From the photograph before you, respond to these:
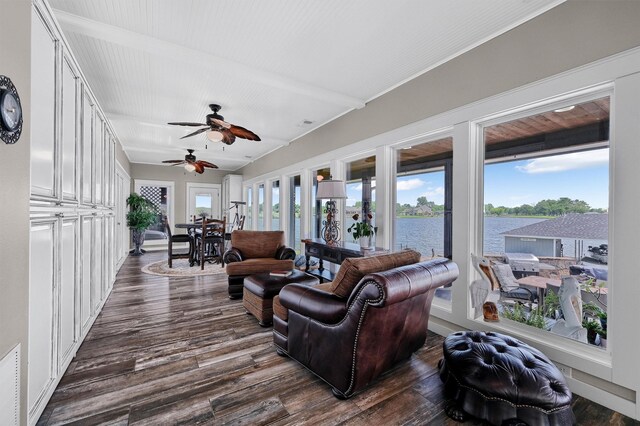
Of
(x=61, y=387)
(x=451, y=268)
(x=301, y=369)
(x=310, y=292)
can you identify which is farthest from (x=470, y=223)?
(x=61, y=387)

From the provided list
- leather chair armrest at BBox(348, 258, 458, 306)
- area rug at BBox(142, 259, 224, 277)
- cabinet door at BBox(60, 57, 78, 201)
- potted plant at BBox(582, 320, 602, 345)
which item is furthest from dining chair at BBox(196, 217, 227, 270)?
potted plant at BBox(582, 320, 602, 345)

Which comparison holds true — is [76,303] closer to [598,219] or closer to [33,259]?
[33,259]

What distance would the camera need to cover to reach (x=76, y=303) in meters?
2.36

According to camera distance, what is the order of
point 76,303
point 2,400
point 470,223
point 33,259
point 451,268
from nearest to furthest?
point 2,400
point 33,259
point 451,268
point 76,303
point 470,223

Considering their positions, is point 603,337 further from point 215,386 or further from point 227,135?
point 227,135

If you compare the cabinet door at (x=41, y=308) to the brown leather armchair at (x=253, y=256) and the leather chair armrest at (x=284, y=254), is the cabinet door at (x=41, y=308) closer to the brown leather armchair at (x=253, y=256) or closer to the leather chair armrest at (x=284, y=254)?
the brown leather armchair at (x=253, y=256)

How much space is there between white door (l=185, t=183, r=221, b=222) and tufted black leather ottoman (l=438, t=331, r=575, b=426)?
375 inches

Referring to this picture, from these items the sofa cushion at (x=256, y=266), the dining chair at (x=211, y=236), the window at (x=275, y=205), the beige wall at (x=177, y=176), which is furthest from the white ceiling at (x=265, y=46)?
the beige wall at (x=177, y=176)

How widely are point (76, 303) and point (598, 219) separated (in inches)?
167

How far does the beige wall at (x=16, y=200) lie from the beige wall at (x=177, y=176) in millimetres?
8650

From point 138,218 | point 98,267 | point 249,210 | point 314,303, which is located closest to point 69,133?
point 98,267

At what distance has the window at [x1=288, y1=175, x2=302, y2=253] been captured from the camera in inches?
251

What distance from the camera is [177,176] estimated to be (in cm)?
949

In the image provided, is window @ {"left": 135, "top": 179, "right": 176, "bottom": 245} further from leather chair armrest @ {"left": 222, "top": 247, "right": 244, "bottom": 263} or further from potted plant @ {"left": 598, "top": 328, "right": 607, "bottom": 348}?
potted plant @ {"left": 598, "top": 328, "right": 607, "bottom": 348}
